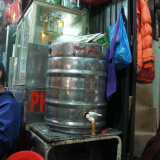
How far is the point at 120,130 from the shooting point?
1.73 metres

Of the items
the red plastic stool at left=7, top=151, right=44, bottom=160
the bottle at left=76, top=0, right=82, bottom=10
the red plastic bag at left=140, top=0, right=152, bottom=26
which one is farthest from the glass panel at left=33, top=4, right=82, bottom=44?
the red plastic stool at left=7, top=151, right=44, bottom=160

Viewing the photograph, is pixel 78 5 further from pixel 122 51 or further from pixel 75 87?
pixel 75 87

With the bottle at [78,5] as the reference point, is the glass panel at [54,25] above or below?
below

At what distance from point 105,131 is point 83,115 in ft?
1.12

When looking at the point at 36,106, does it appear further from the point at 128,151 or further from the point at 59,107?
the point at 128,151

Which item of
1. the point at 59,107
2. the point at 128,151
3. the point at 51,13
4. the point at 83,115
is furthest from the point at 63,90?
the point at 51,13

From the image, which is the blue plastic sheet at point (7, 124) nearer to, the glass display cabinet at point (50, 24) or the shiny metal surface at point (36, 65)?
the shiny metal surface at point (36, 65)

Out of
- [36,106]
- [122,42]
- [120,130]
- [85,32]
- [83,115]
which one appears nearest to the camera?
[83,115]

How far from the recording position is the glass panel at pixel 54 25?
2.40m

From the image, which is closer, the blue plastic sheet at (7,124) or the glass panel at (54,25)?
the blue plastic sheet at (7,124)

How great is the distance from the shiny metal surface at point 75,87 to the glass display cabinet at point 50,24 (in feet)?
2.75

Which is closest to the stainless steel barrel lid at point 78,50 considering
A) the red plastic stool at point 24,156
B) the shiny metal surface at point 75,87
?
the shiny metal surface at point 75,87

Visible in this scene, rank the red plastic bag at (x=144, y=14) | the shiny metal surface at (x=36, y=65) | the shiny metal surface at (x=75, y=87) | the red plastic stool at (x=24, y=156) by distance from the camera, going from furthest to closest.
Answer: the red plastic bag at (x=144, y=14) < the shiny metal surface at (x=36, y=65) < the shiny metal surface at (x=75, y=87) < the red plastic stool at (x=24, y=156)

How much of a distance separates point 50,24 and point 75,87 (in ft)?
4.95
